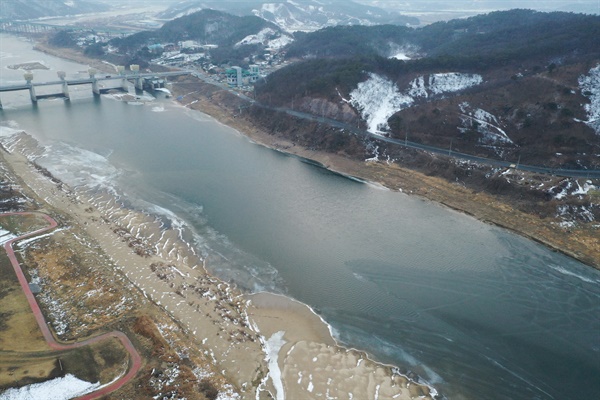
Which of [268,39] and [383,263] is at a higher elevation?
[268,39]

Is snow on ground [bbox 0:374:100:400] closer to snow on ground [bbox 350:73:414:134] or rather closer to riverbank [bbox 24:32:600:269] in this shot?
riverbank [bbox 24:32:600:269]

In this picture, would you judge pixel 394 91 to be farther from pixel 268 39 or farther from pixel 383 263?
pixel 268 39

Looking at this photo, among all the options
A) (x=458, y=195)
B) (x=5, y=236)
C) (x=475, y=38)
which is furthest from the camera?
(x=475, y=38)

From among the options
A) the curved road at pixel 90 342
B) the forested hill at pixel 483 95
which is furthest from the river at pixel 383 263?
the forested hill at pixel 483 95

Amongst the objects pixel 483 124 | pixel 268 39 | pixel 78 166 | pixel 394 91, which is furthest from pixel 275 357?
pixel 268 39

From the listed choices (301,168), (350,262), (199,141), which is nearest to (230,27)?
(199,141)

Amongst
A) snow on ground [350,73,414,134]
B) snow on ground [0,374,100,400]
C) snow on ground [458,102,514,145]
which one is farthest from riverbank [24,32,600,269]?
snow on ground [0,374,100,400]
